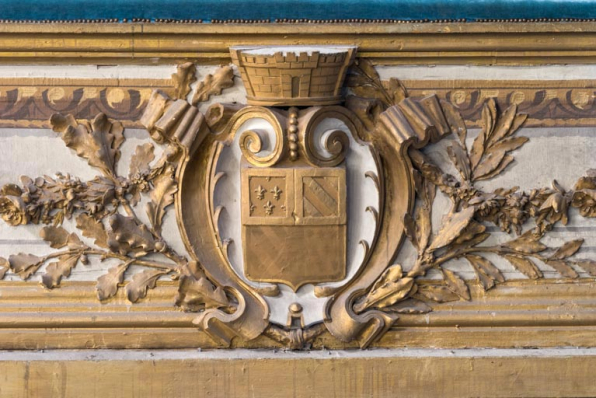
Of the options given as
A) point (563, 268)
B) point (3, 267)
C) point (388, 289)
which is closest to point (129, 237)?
point (3, 267)

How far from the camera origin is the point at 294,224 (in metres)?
3.48

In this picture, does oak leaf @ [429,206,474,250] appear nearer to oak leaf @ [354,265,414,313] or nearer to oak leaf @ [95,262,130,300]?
oak leaf @ [354,265,414,313]

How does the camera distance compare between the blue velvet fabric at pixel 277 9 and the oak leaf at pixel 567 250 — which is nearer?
the blue velvet fabric at pixel 277 9

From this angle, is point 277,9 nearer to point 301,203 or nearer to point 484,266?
point 301,203

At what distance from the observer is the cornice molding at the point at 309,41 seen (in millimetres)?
3457

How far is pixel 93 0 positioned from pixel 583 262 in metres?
1.56

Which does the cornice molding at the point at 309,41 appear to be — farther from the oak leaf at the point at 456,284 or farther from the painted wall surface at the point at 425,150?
the oak leaf at the point at 456,284

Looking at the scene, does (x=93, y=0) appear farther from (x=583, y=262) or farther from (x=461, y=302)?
(x=583, y=262)

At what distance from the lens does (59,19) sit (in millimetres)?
3455

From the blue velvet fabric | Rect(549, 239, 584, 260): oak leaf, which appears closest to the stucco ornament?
Rect(549, 239, 584, 260): oak leaf

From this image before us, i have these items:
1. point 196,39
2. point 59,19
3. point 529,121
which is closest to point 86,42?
point 59,19

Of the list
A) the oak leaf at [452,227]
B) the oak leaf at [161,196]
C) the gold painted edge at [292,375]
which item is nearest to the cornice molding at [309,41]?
the oak leaf at [161,196]

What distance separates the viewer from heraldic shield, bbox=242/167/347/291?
11.4ft

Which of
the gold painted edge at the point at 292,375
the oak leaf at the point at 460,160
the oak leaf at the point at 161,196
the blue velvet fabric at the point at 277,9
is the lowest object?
the gold painted edge at the point at 292,375
